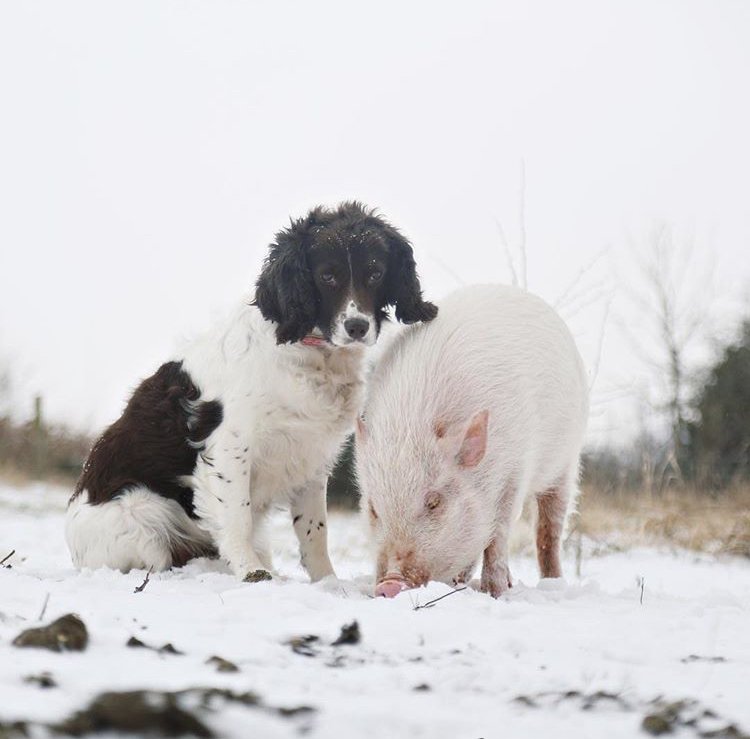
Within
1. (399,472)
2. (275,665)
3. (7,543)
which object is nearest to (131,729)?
(275,665)

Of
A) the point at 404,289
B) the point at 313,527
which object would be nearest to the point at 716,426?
the point at 313,527

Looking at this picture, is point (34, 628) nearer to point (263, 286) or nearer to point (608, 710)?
point (608, 710)

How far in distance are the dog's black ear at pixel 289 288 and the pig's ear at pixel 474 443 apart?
950 mm

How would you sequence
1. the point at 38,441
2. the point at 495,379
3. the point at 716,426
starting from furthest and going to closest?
the point at 716,426, the point at 38,441, the point at 495,379

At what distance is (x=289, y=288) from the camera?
4383 mm

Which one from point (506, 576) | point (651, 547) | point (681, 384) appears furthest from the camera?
point (681, 384)

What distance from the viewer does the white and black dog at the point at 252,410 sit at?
4.43 m

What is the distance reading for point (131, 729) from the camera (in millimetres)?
1664

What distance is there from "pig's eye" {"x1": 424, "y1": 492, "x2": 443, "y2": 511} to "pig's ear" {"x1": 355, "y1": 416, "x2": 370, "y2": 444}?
409mm

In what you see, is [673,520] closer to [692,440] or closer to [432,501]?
[432,501]

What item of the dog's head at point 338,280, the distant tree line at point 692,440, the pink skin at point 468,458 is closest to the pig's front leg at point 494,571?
the pink skin at point 468,458

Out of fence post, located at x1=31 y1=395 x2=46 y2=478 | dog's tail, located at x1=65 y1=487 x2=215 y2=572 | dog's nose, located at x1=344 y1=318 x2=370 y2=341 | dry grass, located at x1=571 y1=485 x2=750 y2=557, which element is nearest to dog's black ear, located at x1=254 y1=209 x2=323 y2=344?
dog's nose, located at x1=344 y1=318 x2=370 y2=341

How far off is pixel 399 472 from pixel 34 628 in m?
1.91

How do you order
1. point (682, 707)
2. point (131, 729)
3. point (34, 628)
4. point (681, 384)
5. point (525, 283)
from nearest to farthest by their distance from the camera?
point (131, 729)
point (682, 707)
point (34, 628)
point (525, 283)
point (681, 384)
